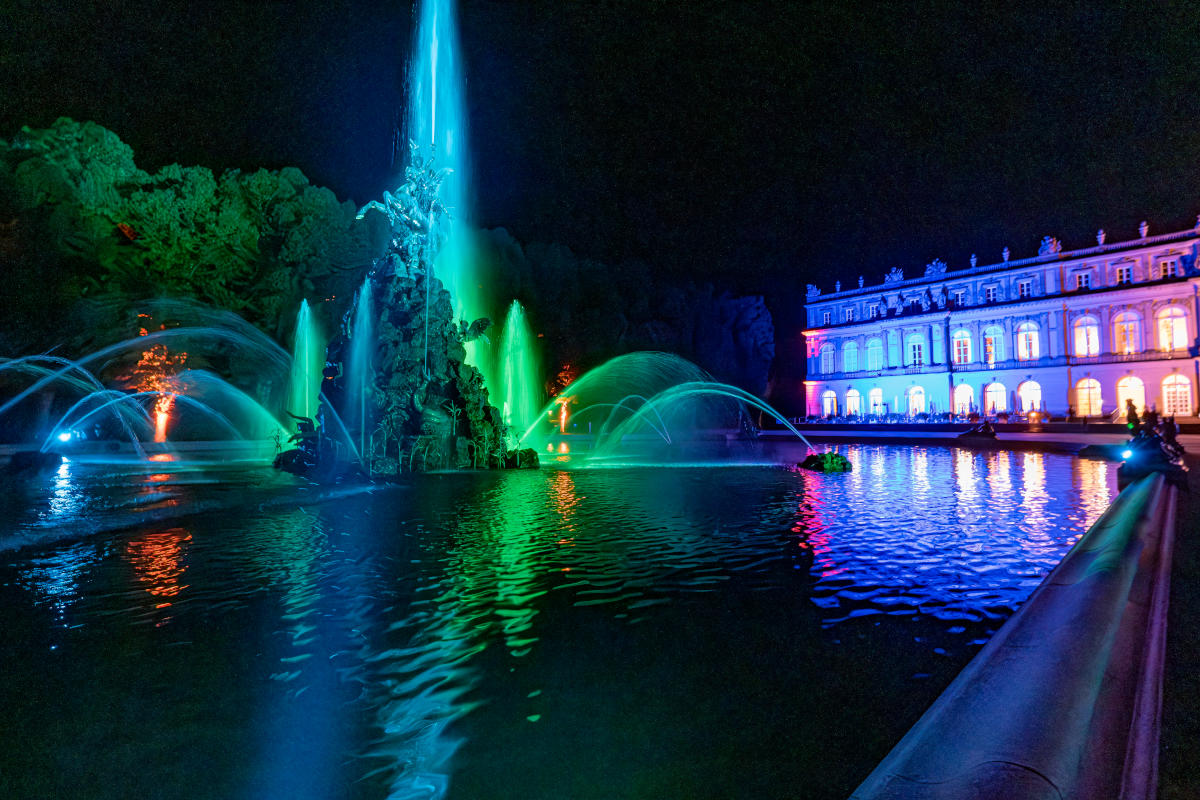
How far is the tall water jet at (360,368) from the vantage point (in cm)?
2172

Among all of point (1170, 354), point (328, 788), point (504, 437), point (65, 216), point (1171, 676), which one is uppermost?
point (65, 216)

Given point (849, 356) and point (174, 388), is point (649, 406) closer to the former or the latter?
point (174, 388)

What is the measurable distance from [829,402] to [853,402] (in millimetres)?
3270

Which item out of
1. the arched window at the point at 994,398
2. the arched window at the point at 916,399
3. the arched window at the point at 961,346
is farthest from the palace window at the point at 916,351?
the arched window at the point at 994,398

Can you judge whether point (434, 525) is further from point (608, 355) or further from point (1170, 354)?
point (1170, 354)

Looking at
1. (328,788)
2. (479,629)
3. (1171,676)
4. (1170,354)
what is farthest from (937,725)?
(1170,354)

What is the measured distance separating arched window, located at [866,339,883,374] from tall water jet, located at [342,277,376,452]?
6399 cm

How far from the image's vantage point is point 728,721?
3691 millimetres

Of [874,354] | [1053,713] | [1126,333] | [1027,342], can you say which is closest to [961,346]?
[1027,342]

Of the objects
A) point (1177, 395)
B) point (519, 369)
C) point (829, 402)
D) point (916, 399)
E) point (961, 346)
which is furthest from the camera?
point (829, 402)

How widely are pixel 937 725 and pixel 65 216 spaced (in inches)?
1655

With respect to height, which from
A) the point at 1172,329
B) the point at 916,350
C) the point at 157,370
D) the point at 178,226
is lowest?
the point at 157,370

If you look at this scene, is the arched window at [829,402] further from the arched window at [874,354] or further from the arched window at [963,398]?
the arched window at [963,398]

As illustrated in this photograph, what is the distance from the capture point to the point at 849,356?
77312mm
